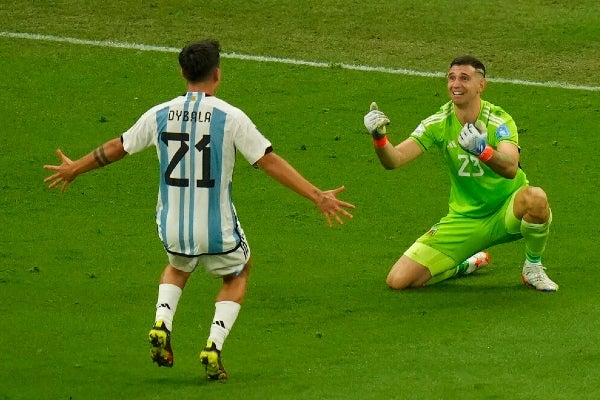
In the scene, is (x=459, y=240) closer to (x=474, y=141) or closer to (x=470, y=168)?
(x=470, y=168)

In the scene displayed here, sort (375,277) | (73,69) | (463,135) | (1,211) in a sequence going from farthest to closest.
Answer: (73,69), (1,211), (375,277), (463,135)

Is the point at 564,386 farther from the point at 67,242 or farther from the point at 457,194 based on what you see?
the point at 67,242

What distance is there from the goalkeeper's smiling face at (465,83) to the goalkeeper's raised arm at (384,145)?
19.1 inches

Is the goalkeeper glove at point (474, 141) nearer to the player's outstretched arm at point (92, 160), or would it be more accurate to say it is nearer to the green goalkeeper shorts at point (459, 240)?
the green goalkeeper shorts at point (459, 240)

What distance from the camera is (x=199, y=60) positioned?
26.7 ft

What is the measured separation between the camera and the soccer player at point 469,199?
10156 mm

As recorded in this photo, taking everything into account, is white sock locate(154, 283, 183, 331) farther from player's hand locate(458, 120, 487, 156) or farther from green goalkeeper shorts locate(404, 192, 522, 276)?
green goalkeeper shorts locate(404, 192, 522, 276)

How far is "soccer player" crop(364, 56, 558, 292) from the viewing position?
33.3 feet

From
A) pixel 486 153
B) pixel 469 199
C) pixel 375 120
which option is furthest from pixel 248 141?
pixel 469 199

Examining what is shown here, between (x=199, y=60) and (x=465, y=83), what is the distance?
2734 mm

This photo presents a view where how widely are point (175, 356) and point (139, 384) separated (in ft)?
1.94

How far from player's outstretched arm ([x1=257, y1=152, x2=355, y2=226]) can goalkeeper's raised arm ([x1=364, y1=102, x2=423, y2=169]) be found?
162 centimetres

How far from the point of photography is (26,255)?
1102 centimetres

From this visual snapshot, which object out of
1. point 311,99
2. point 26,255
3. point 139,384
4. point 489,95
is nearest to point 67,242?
point 26,255
